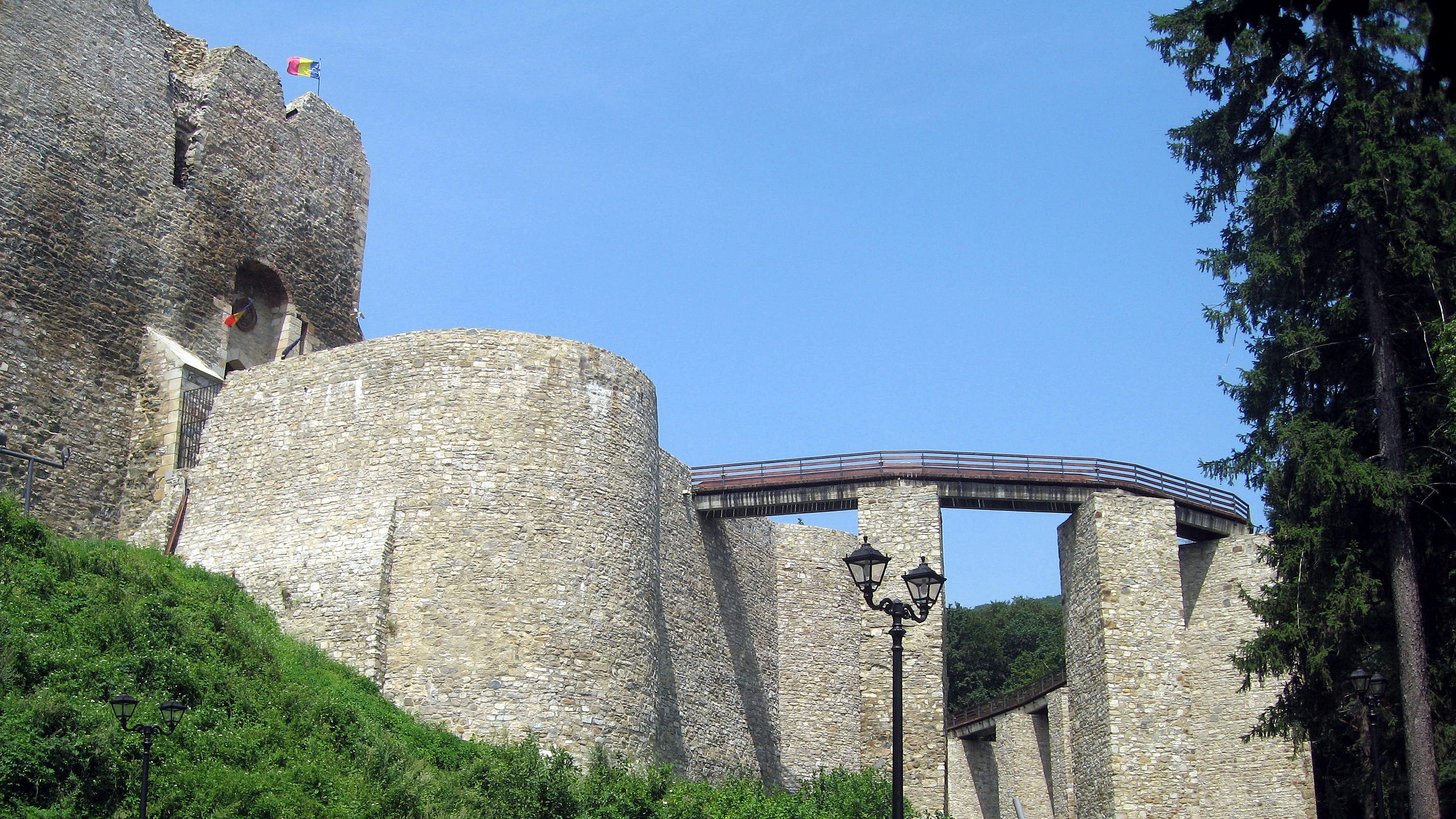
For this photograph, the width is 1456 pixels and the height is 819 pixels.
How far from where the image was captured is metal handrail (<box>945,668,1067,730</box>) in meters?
35.0

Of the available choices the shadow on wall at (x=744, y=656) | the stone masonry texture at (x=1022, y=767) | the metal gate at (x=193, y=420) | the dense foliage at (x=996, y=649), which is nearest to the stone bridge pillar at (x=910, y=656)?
the shadow on wall at (x=744, y=656)

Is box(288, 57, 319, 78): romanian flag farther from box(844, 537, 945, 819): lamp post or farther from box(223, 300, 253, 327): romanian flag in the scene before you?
box(844, 537, 945, 819): lamp post

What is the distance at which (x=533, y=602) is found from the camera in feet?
68.2

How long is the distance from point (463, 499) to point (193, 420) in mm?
6276

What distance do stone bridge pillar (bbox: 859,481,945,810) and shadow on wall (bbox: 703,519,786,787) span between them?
2.39 meters

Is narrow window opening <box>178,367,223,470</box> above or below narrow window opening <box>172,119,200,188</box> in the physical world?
below

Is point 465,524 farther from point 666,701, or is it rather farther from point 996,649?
point 996,649

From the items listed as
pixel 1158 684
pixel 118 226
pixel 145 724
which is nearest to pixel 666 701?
pixel 1158 684

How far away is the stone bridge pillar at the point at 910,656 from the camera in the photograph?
2517cm

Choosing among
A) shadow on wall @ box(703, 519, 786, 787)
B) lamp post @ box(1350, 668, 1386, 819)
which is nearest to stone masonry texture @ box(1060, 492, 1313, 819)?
shadow on wall @ box(703, 519, 786, 787)

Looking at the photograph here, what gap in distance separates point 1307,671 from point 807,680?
12315mm

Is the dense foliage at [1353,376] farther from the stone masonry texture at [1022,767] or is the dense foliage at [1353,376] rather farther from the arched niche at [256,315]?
the arched niche at [256,315]

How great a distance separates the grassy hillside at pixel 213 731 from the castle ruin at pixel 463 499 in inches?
56.6

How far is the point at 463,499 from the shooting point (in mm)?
21312
